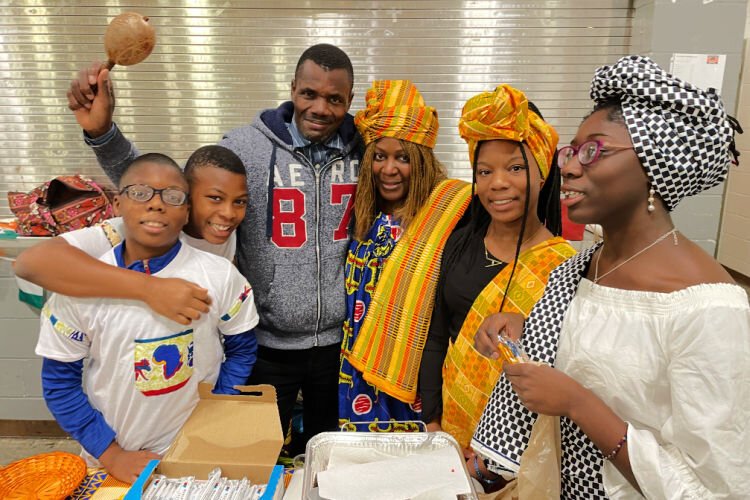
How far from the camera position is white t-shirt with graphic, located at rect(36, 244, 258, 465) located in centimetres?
123

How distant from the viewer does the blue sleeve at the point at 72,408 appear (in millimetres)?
1250

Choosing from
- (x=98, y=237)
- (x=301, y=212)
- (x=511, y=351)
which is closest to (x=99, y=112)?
(x=98, y=237)

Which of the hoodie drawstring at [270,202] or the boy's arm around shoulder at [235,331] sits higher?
the hoodie drawstring at [270,202]

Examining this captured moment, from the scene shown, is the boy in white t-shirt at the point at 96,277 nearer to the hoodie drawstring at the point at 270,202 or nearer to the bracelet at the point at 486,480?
the hoodie drawstring at the point at 270,202

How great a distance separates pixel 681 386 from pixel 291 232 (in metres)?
1.30

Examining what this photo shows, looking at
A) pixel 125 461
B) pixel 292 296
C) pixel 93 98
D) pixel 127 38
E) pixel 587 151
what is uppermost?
pixel 127 38

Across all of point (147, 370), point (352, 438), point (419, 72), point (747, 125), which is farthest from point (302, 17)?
point (747, 125)

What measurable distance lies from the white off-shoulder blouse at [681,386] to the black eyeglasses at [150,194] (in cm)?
109

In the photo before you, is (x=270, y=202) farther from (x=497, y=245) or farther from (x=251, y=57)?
(x=251, y=57)

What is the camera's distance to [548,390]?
93 cm

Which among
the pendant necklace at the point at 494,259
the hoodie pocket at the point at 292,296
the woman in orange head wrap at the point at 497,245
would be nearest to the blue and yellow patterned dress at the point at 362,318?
the hoodie pocket at the point at 292,296

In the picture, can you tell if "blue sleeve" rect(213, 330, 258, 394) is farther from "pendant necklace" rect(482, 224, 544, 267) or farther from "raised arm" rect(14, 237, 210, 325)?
"pendant necklace" rect(482, 224, 544, 267)

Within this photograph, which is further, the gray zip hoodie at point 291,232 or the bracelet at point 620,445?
the gray zip hoodie at point 291,232

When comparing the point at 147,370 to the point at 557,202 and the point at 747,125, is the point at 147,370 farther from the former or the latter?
the point at 747,125
